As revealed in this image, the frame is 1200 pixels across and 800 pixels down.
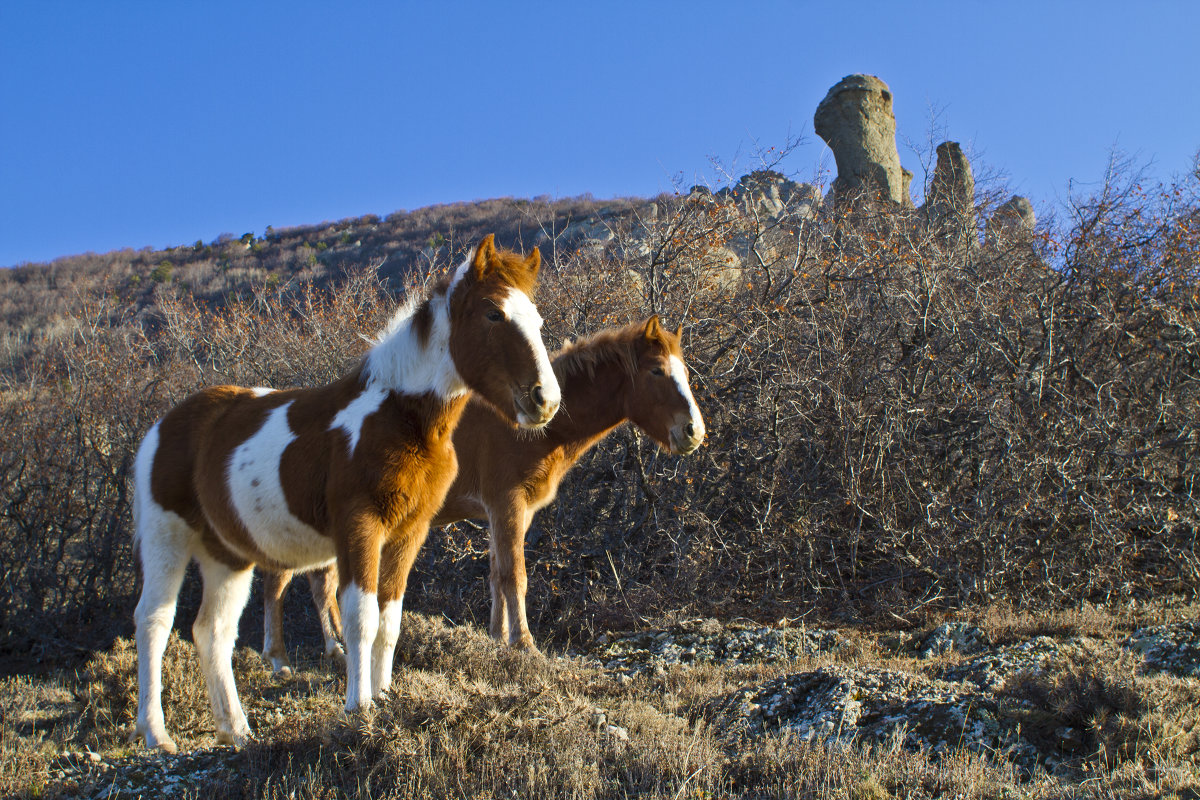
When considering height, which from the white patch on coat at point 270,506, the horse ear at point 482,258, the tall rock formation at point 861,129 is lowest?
the white patch on coat at point 270,506

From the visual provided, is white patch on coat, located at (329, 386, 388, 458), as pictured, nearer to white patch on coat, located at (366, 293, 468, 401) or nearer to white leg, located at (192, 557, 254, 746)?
white patch on coat, located at (366, 293, 468, 401)

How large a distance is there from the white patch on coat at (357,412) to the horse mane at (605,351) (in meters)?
2.52

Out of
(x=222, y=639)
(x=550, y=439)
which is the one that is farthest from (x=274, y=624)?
(x=550, y=439)

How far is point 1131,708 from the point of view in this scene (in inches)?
138

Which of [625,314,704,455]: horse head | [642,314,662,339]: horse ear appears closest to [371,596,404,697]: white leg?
[625,314,704,455]: horse head

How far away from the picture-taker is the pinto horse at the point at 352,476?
3.93 metres

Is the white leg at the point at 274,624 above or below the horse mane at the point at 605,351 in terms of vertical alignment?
below

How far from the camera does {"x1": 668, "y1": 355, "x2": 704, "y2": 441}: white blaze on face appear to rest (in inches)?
240

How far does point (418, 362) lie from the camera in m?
4.23

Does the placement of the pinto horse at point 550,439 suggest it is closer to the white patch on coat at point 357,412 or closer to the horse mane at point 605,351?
the horse mane at point 605,351

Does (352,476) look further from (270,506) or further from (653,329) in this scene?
(653,329)

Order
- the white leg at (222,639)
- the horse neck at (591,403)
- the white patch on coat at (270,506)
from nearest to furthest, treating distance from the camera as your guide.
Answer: the white patch on coat at (270,506)
the white leg at (222,639)
the horse neck at (591,403)

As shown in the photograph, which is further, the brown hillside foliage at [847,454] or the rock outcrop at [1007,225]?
the rock outcrop at [1007,225]

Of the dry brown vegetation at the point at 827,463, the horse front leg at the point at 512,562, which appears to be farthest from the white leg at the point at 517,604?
the dry brown vegetation at the point at 827,463
